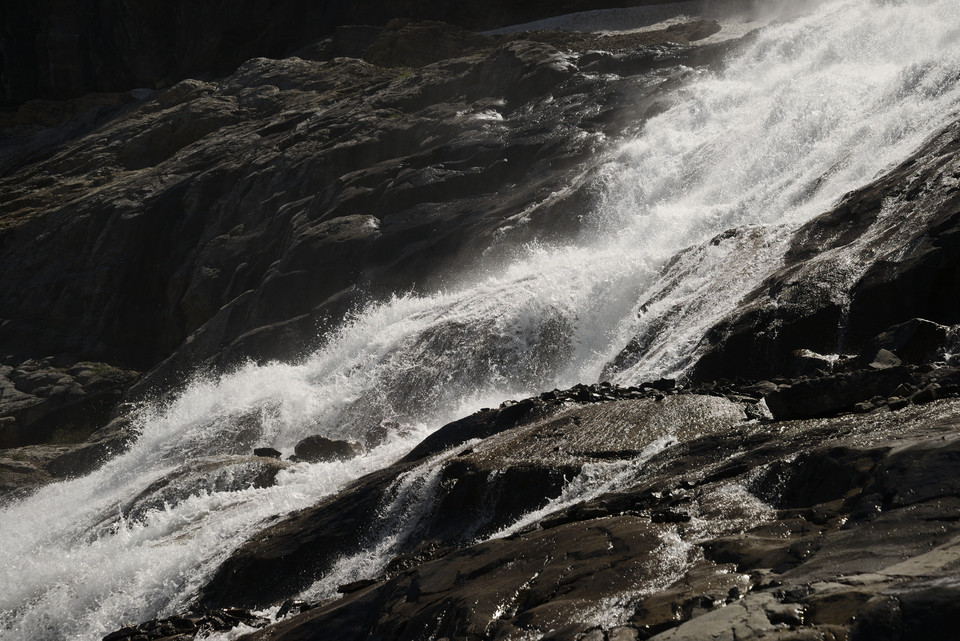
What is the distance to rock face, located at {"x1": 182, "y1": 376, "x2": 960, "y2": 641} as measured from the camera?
5625 mm

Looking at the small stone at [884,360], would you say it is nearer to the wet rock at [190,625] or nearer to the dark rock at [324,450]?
the wet rock at [190,625]

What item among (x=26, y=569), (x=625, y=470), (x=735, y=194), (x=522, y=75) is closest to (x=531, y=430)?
(x=625, y=470)

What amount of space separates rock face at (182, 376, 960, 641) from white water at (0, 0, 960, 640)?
152cm

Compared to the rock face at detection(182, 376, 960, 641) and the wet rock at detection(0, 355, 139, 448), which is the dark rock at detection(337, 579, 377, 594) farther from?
the wet rock at detection(0, 355, 139, 448)

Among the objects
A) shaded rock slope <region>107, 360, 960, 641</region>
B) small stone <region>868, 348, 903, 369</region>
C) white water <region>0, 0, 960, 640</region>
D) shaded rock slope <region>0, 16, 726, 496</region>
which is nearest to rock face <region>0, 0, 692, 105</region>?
shaded rock slope <region>0, 16, 726, 496</region>

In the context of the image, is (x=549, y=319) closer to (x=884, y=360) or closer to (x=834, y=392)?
(x=884, y=360)

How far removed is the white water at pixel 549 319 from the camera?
48.9 ft

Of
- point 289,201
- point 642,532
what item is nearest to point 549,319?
point 642,532

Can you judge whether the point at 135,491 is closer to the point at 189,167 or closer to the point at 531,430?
the point at 531,430

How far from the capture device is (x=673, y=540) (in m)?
7.63

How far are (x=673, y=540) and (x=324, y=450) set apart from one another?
11.8m

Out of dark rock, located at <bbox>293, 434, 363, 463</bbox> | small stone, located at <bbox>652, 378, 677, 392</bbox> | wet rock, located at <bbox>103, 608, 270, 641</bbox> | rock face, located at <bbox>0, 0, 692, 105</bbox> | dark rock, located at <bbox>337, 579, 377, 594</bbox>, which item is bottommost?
dark rock, located at <bbox>293, 434, 363, 463</bbox>

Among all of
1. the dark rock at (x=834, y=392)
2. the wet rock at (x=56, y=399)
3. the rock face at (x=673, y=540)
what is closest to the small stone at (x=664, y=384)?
the rock face at (x=673, y=540)

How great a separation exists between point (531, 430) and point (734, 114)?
16077 millimetres
